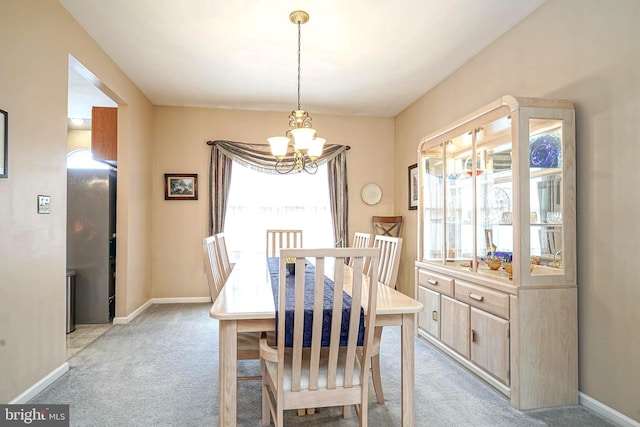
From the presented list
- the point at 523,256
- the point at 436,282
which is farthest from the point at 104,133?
the point at 523,256

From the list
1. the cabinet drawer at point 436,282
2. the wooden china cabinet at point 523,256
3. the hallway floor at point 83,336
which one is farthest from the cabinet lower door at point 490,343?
the hallway floor at point 83,336

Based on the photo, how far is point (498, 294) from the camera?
7.63ft

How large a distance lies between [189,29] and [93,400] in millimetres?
2797

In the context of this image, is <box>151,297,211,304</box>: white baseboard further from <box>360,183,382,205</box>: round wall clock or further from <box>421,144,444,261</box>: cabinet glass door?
<box>421,144,444,261</box>: cabinet glass door

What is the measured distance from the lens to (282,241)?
4219 mm

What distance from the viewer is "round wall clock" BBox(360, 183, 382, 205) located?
5223mm

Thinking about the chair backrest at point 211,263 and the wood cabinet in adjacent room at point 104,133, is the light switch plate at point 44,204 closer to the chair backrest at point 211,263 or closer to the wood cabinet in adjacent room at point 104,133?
the chair backrest at point 211,263

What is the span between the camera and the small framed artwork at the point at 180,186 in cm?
481

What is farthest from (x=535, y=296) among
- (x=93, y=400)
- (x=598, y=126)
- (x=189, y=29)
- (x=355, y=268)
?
(x=189, y=29)

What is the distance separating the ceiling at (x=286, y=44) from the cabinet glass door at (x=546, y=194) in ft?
3.36

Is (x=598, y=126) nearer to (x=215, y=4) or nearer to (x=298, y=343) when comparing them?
(x=298, y=343)

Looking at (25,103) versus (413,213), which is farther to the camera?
Answer: (413,213)

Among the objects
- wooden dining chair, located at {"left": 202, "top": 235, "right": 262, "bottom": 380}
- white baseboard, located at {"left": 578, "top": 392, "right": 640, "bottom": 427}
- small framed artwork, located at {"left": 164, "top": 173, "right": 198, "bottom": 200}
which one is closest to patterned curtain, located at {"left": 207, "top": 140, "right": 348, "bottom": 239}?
small framed artwork, located at {"left": 164, "top": 173, "right": 198, "bottom": 200}

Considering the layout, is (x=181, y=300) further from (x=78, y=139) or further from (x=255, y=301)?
(x=255, y=301)
